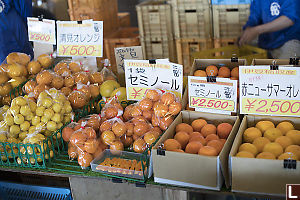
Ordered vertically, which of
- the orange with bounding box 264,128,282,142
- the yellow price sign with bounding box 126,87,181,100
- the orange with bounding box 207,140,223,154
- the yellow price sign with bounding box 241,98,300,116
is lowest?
the orange with bounding box 207,140,223,154

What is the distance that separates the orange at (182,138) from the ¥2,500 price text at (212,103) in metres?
0.22

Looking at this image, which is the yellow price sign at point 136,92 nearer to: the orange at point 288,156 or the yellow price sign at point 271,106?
the yellow price sign at point 271,106

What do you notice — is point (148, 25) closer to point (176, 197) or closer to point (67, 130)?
point (67, 130)

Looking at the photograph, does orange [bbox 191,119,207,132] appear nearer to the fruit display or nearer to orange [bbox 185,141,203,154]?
orange [bbox 185,141,203,154]

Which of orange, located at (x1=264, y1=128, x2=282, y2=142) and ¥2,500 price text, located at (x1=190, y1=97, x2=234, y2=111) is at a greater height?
¥2,500 price text, located at (x1=190, y1=97, x2=234, y2=111)

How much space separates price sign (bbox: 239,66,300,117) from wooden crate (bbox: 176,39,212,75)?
2387mm

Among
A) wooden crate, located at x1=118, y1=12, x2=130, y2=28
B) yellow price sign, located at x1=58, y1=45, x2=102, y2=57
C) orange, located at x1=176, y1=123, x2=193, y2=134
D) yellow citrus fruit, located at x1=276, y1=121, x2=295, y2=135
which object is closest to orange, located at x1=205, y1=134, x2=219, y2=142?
orange, located at x1=176, y1=123, x2=193, y2=134

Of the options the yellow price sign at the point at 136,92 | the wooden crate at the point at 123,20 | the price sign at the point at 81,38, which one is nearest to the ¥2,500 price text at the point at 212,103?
the yellow price sign at the point at 136,92

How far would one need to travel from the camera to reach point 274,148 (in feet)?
5.22

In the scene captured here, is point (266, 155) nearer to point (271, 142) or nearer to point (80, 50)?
point (271, 142)

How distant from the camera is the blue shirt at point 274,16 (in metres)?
3.15

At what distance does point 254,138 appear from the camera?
5.59 ft

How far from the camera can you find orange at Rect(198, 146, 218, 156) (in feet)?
5.13

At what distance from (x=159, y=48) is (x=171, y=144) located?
2826 millimetres
